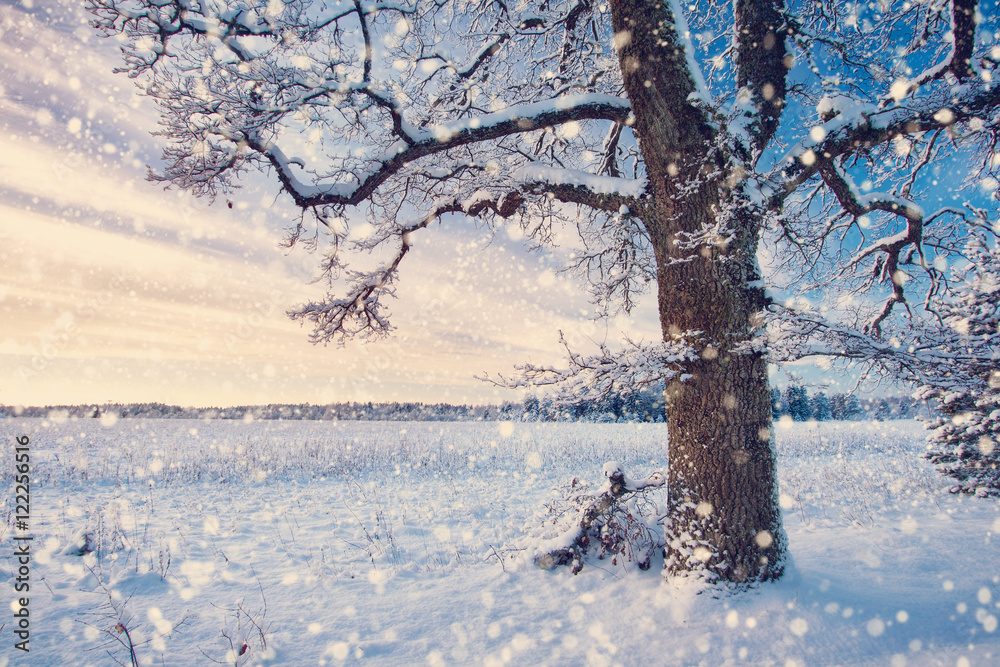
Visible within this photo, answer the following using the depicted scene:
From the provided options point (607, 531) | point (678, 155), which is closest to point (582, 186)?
point (678, 155)

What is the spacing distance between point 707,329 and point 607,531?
7.46 ft

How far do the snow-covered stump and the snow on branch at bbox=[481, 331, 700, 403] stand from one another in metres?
1.31

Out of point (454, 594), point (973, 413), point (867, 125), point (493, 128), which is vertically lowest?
point (454, 594)

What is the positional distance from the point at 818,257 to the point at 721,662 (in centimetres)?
547

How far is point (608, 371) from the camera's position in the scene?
336cm

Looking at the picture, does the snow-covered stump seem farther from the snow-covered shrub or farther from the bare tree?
the snow-covered shrub

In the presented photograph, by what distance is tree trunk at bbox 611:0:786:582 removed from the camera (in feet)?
11.3

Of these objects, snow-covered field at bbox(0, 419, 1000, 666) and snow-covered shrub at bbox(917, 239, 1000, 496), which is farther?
snow-covered shrub at bbox(917, 239, 1000, 496)

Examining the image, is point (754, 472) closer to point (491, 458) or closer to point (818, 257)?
point (818, 257)

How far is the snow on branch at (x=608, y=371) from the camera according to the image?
3371 mm

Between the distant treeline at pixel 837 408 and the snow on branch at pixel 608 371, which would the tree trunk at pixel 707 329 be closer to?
the snow on branch at pixel 608 371

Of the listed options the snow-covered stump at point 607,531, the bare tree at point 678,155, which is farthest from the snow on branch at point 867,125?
the snow-covered stump at point 607,531

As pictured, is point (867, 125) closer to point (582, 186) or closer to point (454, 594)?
point (582, 186)

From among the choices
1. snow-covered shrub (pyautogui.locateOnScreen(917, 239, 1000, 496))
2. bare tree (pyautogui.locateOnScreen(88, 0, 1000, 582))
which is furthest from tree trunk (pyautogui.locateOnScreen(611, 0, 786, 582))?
snow-covered shrub (pyautogui.locateOnScreen(917, 239, 1000, 496))
